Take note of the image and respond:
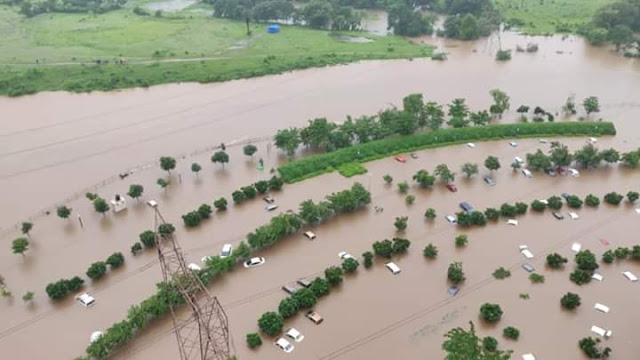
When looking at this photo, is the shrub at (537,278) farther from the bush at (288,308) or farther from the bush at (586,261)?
the bush at (288,308)

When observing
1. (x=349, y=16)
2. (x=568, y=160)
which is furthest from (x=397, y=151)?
(x=349, y=16)

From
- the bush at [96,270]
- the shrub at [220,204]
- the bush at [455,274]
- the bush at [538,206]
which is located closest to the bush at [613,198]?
the bush at [538,206]

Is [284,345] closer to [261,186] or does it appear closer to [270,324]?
[270,324]

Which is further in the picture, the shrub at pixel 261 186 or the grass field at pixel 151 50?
the grass field at pixel 151 50

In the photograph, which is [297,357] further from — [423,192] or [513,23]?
[513,23]

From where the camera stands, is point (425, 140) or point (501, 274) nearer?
point (501, 274)

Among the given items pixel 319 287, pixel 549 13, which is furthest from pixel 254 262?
pixel 549 13
